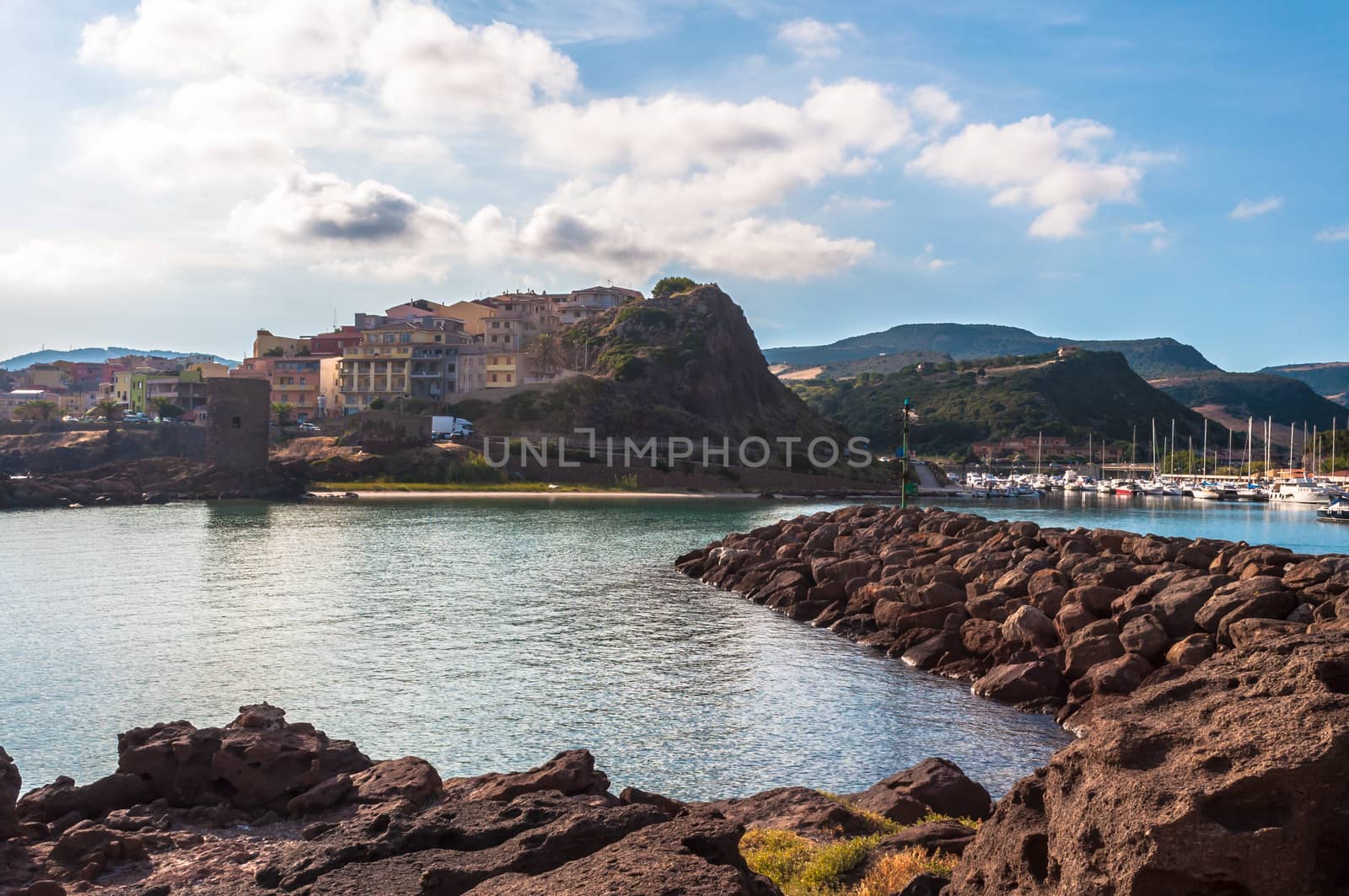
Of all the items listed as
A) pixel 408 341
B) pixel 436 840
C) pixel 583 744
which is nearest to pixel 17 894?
pixel 436 840

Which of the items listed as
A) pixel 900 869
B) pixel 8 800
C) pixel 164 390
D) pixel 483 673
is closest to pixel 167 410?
pixel 164 390

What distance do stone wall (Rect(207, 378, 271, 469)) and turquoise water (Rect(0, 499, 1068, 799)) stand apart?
49.3 meters

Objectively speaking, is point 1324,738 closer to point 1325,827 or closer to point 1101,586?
point 1325,827

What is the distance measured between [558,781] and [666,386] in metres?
119

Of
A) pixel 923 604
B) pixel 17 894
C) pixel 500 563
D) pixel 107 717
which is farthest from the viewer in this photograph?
pixel 500 563

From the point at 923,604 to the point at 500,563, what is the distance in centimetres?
2344

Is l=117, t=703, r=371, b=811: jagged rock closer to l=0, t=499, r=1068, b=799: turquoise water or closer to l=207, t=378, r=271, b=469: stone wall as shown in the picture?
l=0, t=499, r=1068, b=799: turquoise water

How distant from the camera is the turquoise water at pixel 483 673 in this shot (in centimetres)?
1778

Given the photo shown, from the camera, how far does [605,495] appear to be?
4008 inches

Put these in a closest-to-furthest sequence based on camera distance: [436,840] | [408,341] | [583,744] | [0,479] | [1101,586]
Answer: [436,840] < [583,744] < [1101,586] < [0,479] < [408,341]

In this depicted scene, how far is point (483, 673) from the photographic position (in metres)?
24.2

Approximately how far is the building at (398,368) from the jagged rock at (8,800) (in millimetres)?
118083

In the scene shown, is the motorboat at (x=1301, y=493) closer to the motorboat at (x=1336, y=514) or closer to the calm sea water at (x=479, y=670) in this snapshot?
the motorboat at (x=1336, y=514)

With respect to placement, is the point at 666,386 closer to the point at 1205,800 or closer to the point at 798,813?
the point at 798,813
